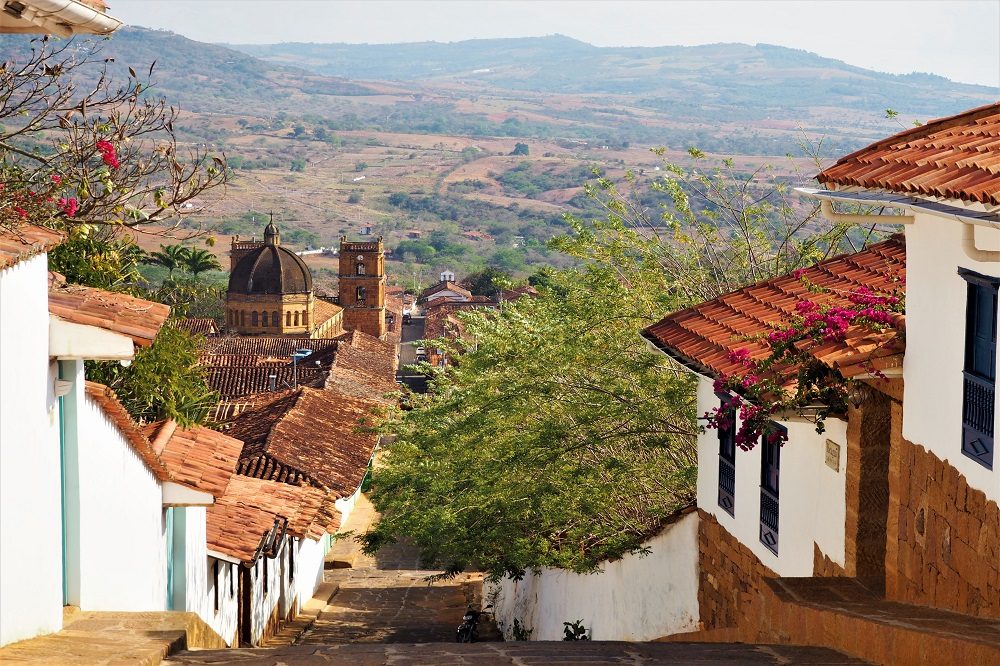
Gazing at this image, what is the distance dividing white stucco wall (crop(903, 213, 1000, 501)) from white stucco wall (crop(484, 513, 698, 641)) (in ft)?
15.4

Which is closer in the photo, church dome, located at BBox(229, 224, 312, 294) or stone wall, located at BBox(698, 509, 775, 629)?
stone wall, located at BBox(698, 509, 775, 629)

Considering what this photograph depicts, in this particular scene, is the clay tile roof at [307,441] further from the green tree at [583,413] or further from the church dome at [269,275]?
the church dome at [269,275]

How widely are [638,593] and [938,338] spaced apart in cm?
664

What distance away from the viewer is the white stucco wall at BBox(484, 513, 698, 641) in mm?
12305

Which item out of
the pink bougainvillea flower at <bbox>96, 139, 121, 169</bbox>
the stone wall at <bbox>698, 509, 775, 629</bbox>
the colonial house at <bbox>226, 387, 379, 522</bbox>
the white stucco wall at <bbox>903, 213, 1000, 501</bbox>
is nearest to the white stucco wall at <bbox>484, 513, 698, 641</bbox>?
the stone wall at <bbox>698, 509, 775, 629</bbox>

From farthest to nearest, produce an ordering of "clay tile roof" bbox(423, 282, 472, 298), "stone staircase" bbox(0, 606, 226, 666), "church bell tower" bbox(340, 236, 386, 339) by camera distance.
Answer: "clay tile roof" bbox(423, 282, 472, 298)
"church bell tower" bbox(340, 236, 386, 339)
"stone staircase" bbox(0, 606, 226, 666)

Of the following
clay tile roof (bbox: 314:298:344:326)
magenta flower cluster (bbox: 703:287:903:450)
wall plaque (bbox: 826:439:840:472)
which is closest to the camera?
magenta flower cluster (bbox: 703:287:903:450)

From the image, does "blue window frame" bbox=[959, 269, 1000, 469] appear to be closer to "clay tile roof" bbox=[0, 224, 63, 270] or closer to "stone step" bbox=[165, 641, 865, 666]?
"stone step" bbox=[165, 641, 865, 666]

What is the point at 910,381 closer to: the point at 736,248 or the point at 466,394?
the point at 466,394

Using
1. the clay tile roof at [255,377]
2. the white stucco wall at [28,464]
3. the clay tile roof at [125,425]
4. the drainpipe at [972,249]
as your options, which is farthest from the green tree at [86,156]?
the clay tile roof at [255,377]

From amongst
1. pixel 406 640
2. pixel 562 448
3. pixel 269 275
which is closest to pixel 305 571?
pixel 406 640

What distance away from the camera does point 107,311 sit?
811 cm

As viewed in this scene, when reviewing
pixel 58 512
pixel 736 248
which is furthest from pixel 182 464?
pixel 736 248

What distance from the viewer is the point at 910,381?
7953mm
